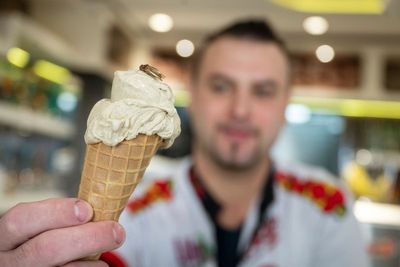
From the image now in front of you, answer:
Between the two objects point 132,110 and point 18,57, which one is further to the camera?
point 18,57

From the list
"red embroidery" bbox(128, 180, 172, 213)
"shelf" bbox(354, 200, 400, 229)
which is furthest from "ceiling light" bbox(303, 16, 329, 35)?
"red embroidery" bbox(128, 180, 172, 213)

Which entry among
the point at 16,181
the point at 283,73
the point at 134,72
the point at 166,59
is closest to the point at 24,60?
the point at 16,181

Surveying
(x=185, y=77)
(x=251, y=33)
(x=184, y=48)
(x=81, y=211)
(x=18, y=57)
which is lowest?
(x=81, y=211)

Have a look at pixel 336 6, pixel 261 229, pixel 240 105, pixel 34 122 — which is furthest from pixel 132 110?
pixel 336 6

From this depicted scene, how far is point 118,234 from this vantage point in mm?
641

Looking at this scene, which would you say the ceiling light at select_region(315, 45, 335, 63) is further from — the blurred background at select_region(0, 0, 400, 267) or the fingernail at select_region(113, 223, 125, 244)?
the fingernail at select_region(113, 223, 125, 244)

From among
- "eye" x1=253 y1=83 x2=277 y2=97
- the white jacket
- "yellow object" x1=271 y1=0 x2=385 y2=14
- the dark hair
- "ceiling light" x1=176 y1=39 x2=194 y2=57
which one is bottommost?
the white jacket

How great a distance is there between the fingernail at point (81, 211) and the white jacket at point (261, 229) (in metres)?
0.78

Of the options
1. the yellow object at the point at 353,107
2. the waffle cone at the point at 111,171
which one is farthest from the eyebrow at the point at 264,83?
the yellow object at the point at 353,107

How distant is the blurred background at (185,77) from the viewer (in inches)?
121

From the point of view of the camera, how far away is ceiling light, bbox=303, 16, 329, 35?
3704 millimetres

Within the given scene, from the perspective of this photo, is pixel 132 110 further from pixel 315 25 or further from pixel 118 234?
pixel 315 25

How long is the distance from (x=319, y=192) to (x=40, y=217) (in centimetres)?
117

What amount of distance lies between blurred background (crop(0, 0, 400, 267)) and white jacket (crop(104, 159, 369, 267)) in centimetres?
137
